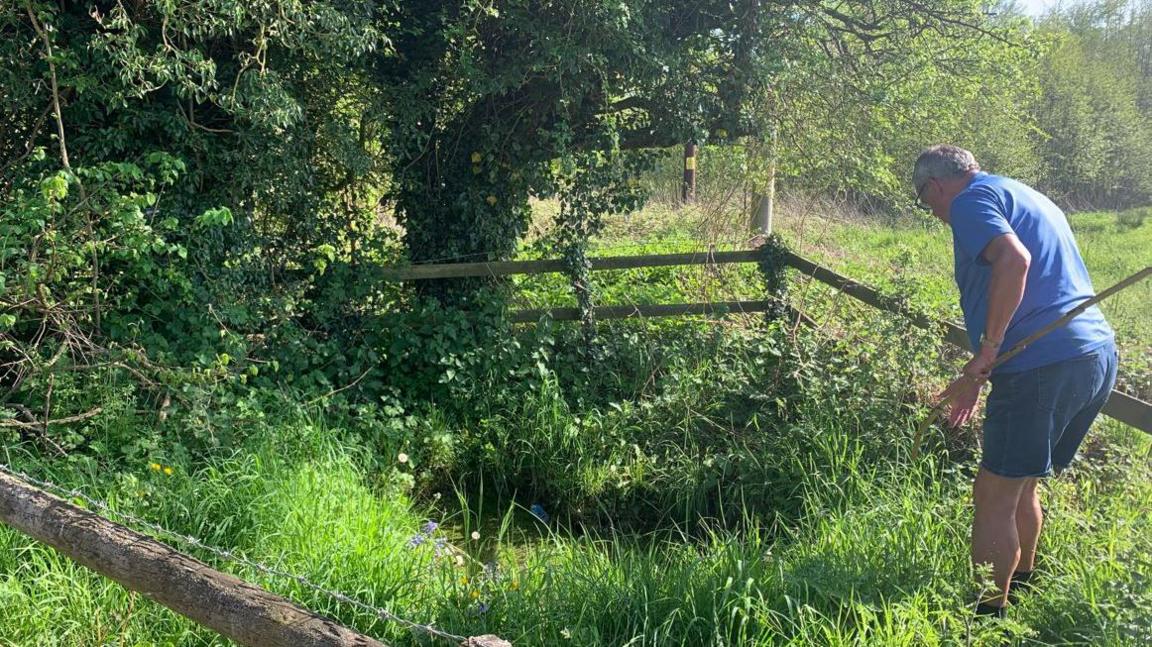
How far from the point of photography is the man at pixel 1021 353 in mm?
3277

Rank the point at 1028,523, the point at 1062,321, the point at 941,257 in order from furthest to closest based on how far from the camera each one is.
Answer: the point at 941,257 < the point at 1028,523 < the point at 1062,321

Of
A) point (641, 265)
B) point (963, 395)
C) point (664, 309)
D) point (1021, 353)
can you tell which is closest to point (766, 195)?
point (641, 265)

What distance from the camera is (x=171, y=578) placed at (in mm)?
2395

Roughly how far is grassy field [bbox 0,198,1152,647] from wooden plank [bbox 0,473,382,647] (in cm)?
67

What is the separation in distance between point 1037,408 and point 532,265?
408 cm

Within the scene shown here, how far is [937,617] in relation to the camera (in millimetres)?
3240

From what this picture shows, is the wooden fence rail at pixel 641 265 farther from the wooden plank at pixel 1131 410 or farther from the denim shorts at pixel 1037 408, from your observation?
the denim shorts at pixel 1037 408

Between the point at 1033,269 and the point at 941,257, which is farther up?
the point at 1033,269

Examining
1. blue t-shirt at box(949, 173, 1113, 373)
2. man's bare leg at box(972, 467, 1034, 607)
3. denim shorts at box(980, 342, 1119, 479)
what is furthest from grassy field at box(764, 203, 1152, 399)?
man's bare leg at box(972, 467, 1034, 607)

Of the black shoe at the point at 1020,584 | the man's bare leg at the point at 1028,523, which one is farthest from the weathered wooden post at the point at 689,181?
the black shoe at the point at 1020,584

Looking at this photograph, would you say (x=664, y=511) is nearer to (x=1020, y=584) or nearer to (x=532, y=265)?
(x=1020, y=584)

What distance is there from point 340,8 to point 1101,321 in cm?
456

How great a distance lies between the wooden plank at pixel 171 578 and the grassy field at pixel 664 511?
672mm

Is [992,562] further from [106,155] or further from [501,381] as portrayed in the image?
[106,155]
